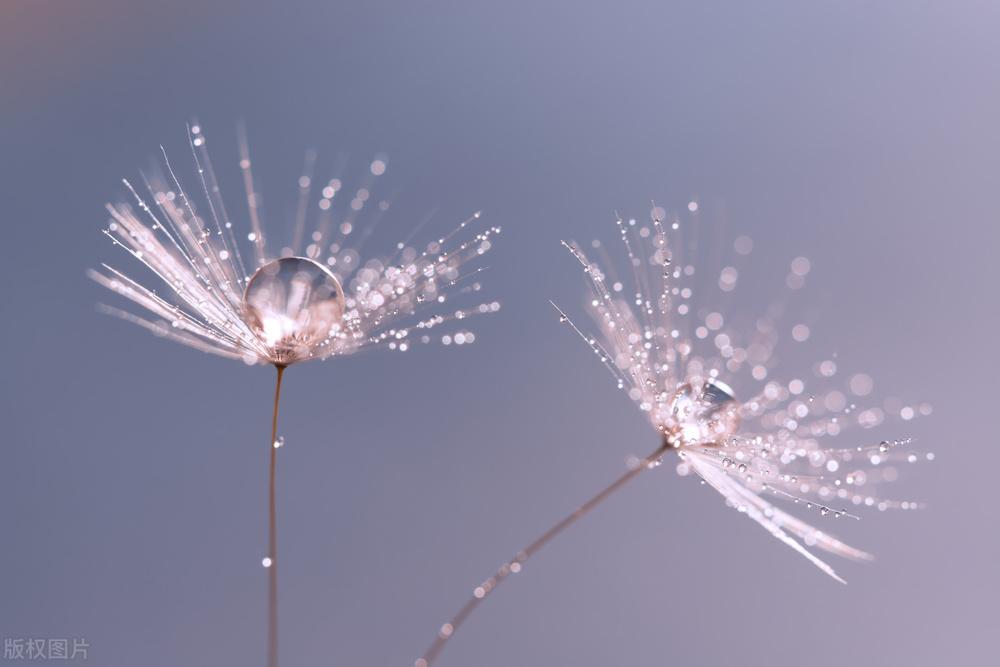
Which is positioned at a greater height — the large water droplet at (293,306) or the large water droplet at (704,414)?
the large water droplet at (293,306)

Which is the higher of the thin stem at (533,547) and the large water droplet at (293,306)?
the large water droplet at (293,306)

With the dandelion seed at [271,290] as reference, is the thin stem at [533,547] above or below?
below

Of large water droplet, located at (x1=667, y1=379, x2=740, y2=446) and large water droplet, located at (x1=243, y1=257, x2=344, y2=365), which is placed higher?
large water droplet, located at (x1=243, y1=257, x2=344, y2=365)

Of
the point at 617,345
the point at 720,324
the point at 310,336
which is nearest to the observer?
the point at 310,336

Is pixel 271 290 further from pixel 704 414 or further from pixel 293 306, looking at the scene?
pixel 704 414

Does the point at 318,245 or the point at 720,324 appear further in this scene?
the point at 720,324

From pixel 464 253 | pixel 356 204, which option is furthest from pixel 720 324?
pixel 356 204

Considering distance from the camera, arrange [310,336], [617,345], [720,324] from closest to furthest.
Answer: [310,336] → [617,345] → [720,324]

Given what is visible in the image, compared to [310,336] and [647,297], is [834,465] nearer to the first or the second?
[647,297]

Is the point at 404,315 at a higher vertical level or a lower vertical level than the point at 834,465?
higher
